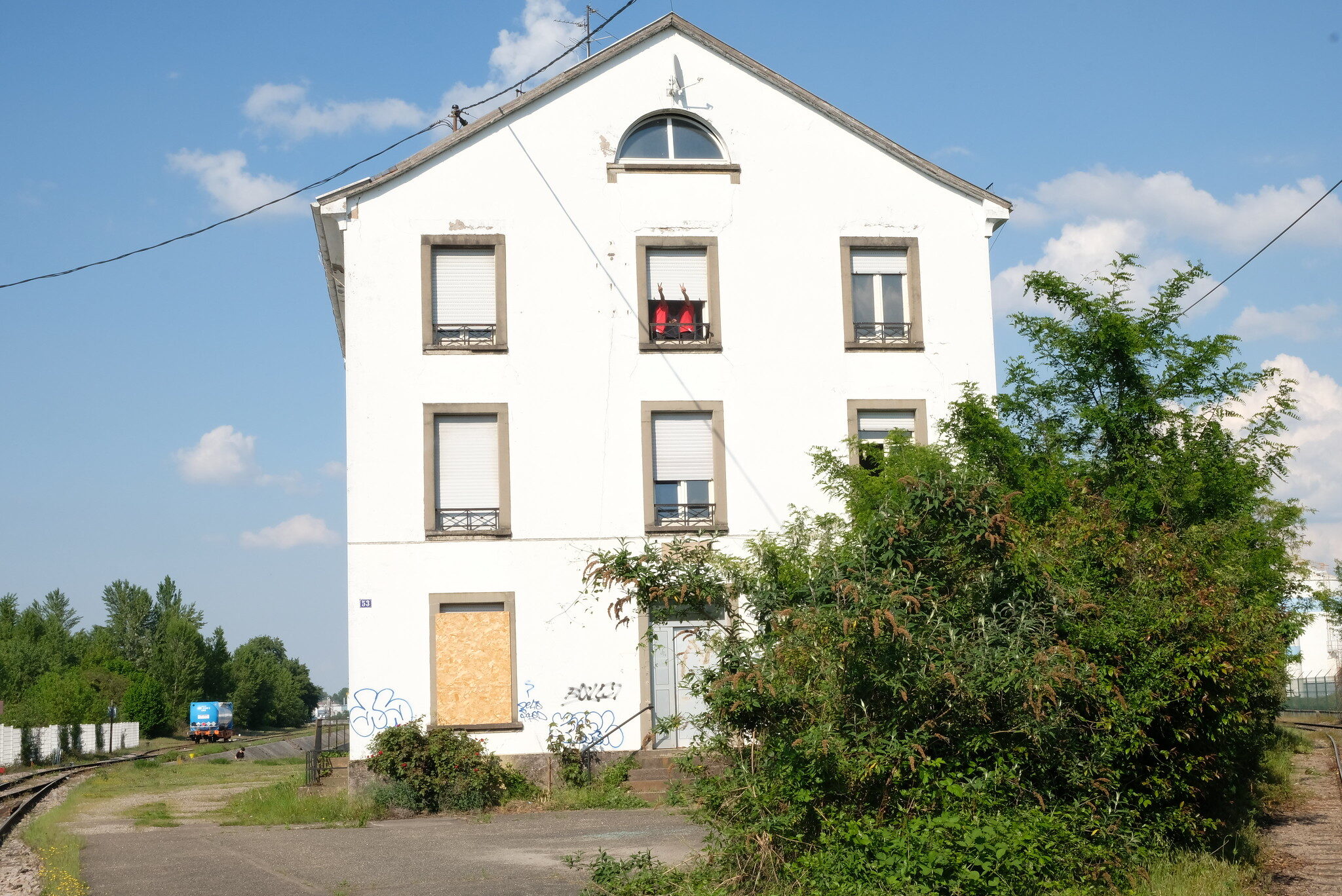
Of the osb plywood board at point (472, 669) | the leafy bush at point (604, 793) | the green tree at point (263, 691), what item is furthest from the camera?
the green tree at point (263, 691)

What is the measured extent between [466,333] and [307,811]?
7.40m

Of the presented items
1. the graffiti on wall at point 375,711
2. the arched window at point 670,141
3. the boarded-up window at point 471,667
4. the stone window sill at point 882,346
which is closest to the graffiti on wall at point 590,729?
the boarded-up window at point 471,667

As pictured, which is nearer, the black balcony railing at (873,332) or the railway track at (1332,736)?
the black balcony railing at (873,332)

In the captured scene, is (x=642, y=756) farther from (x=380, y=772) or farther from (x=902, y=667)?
(x=902, y=667)

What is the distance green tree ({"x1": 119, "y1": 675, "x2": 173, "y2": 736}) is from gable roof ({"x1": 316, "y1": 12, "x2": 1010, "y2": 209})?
208 ft

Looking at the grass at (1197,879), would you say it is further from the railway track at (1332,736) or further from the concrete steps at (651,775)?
the railway track at (1332,736)

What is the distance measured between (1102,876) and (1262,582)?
5.23m

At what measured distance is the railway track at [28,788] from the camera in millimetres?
21281

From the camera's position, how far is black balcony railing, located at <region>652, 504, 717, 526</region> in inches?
784

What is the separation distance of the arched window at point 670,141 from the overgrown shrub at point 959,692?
1041 centimetres

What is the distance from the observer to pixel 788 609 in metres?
9.23

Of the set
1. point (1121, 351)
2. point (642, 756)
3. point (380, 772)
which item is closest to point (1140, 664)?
point (1121, 351)

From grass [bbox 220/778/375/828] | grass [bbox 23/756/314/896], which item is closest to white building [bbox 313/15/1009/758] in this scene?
grass [bbox 220/778/375/828]

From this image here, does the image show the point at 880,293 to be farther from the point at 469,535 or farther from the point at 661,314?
the point at 469,535
